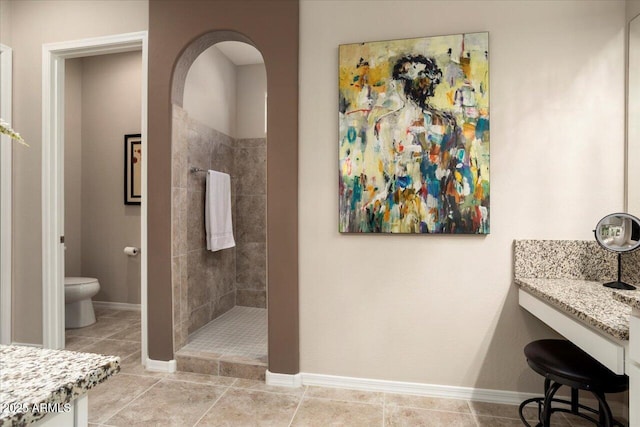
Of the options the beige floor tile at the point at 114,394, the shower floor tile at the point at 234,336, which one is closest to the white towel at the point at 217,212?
the shower floor tile at the point at 234,336

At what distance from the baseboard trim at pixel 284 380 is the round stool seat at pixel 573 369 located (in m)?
1.33

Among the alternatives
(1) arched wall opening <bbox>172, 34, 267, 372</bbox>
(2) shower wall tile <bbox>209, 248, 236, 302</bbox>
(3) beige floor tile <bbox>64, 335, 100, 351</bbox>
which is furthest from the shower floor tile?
(3) beige floor tile <bbox>64, 335, 100, 351</bbox>

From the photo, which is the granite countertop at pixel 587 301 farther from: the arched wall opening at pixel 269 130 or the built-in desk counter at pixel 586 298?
the arched wall opening at pixel 269 130

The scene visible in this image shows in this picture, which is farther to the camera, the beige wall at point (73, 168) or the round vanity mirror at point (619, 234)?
the beige wall at point (73, 168)

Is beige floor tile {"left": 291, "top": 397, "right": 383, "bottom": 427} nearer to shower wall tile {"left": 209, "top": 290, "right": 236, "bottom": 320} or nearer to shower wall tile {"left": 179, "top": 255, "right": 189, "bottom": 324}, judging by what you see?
shower wall tile {"left": 179, "top": 255, "right": 189, "bottom": 324}

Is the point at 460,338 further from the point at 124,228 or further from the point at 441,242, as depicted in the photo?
the point at 124,228

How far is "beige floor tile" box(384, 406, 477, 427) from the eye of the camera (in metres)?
1.86

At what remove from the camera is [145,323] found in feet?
8.13

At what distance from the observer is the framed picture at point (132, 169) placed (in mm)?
3883

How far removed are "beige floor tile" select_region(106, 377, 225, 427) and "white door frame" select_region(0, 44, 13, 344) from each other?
4.80 ft

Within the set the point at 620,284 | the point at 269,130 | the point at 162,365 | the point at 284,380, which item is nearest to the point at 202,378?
the point at 162,365

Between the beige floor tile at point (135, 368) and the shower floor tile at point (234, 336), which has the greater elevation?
the shower floor tile at point (234, 336)

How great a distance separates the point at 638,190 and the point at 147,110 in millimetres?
2970

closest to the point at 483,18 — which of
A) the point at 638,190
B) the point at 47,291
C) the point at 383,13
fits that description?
the point at 383,13
